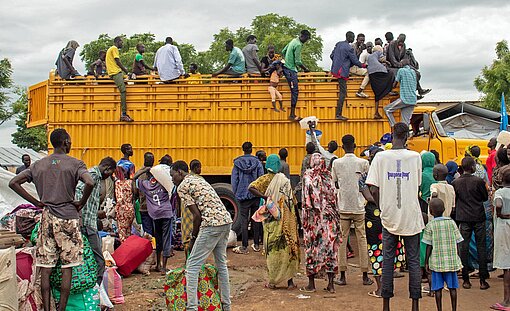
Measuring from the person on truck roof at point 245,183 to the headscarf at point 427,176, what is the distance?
2.87 metres

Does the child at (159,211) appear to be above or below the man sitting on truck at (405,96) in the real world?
below

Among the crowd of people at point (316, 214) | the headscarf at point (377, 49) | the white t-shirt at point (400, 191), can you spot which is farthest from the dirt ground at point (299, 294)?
the headscarf at point (377, 49)

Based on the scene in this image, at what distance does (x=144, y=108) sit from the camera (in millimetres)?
10148

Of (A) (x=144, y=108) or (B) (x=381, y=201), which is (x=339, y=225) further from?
(A) (x=144, y=108)

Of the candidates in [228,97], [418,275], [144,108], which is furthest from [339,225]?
[144,108]

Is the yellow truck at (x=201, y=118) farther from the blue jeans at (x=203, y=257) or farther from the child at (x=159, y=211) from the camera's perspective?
the blue jeans at (x=203, y=257)

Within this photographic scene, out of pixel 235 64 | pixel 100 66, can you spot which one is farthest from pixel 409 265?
pixel 100 66

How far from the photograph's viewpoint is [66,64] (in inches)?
401

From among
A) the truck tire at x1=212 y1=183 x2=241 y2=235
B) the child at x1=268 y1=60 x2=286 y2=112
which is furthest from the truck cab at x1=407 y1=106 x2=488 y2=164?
the truck tire at x1=212 y1=183 x2=241 y2=235

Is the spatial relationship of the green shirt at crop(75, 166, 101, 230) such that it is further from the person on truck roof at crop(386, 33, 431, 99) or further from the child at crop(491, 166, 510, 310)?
the person on truck roof at crop(386, 33, 431, 99)

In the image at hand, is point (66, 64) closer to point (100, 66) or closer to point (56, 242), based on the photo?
point (100, 66)

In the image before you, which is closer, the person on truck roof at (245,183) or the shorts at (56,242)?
the shorts at (56,242)

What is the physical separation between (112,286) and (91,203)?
1.15m

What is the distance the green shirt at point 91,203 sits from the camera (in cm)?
514
